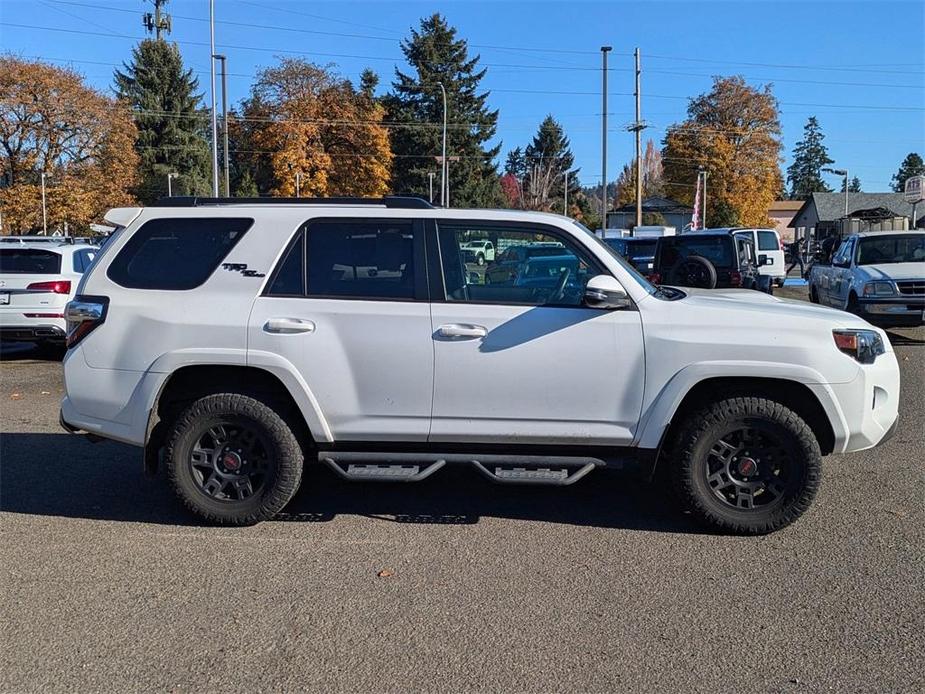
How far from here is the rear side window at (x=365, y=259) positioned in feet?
16.2

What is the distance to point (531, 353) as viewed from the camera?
4797 mm

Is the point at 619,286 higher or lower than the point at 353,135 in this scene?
lower

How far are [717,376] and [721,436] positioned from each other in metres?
0.36

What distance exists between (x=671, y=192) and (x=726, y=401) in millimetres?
60763

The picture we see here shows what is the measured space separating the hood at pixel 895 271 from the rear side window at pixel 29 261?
1207 cm

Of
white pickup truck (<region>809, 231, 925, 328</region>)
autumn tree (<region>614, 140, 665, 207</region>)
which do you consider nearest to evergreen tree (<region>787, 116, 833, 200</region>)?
autumn tree (<region>614, 140, 665, 207</region>)

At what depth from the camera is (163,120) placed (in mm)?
72688

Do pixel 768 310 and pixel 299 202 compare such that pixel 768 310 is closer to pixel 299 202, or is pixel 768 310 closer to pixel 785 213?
pixel 299 202

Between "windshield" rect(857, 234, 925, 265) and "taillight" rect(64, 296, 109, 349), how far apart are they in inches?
491

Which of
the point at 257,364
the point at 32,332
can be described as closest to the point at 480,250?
the point at 257,364

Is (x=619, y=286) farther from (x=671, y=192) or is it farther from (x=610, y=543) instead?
(x=671, y=192)

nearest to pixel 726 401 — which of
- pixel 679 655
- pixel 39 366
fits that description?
pixel 679 655

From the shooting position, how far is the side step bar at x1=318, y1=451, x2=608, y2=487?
4.80 m

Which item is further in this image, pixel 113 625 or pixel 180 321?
pixel 180 321
